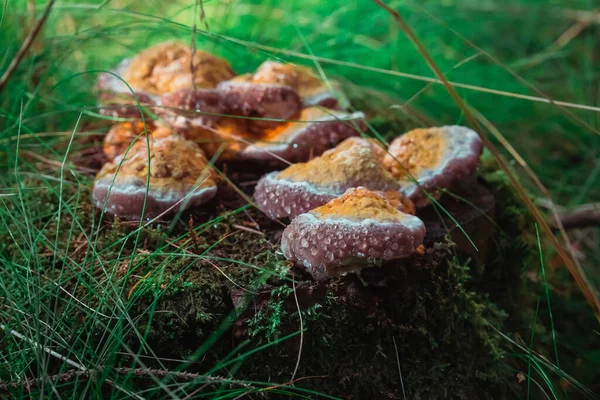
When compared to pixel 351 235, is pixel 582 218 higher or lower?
lower

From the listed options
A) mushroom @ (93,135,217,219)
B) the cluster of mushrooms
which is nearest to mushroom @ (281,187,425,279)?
the cluster of mushrooms

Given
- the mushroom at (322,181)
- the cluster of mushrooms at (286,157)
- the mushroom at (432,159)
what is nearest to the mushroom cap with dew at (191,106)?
the cluster of mushrooms at (286,157)

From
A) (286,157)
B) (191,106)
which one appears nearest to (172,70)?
(191,106)

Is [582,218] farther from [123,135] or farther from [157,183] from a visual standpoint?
[123,135]

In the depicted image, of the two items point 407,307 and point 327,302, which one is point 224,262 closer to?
point 327,302

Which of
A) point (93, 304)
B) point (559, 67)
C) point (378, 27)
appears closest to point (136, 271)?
point (93, 304)

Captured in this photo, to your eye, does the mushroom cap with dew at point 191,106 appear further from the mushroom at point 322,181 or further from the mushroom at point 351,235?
the mushroom at point 351,235

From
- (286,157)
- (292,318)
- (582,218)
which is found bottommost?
(582,218)
